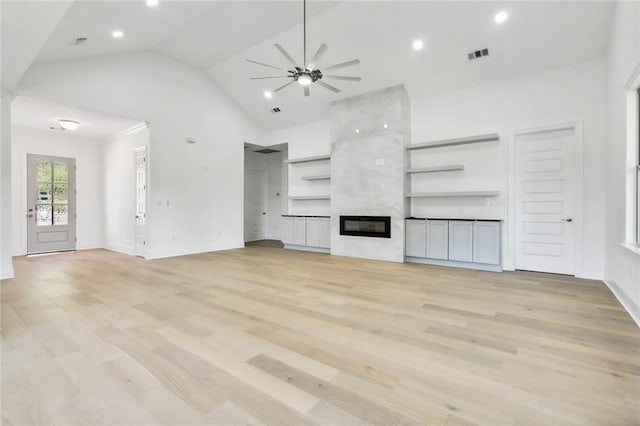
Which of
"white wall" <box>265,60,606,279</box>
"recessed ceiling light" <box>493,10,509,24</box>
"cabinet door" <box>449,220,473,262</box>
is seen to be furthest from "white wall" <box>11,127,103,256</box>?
"recessed ceiling light" <box>493,10,509,24</box>

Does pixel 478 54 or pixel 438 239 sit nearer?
pixel 478 54

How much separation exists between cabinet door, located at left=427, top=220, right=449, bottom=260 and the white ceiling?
6447mm

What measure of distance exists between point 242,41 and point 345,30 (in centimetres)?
219

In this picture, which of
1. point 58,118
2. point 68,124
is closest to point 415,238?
point 68,124

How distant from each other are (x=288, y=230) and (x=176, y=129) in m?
3.65

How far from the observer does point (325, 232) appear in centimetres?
748

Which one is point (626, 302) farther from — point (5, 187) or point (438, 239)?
point (5, 187)

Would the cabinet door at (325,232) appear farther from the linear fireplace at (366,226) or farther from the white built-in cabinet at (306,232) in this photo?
the linear fireplace at (366,226)

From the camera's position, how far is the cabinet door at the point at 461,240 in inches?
214

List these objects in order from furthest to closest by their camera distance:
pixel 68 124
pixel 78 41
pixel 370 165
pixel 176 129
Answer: pixel 176 129, pixel 370 165, pixel 68 124, pixel 78 41

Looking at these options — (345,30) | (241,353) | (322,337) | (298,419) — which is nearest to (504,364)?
(322,337)

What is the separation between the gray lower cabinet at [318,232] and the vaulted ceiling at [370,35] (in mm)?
3088

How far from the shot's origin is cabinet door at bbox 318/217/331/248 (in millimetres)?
7416

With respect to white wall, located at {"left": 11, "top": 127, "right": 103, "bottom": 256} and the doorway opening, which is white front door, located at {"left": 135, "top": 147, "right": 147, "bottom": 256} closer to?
white wall, located at {"left": 11, "top": 127, "right": 103, "bottom": 256}
